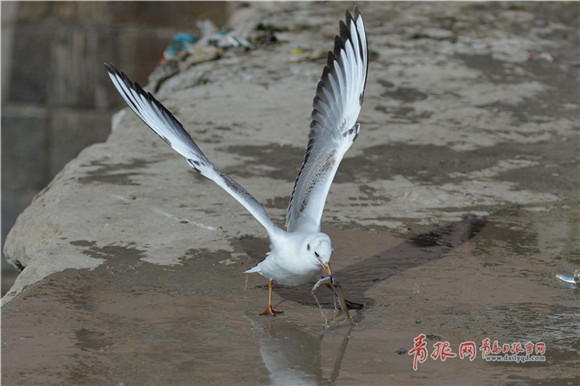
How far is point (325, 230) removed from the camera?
4605 millimetres

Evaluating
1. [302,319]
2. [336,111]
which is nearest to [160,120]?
[336,111]

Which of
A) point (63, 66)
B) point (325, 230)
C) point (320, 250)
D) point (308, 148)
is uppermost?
point (308, 148)

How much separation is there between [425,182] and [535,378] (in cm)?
232

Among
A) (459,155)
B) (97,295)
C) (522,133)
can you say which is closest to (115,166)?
(97,295)

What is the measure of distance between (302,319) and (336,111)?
103 centimetres

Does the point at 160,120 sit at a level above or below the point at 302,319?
above

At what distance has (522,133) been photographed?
6.17 metres

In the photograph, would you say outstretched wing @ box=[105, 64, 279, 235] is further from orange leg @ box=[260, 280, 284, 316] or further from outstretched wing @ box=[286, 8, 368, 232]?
orange leg @ box=[260, 280, 284, 316]

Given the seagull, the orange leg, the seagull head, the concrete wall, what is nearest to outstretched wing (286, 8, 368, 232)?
the seagull

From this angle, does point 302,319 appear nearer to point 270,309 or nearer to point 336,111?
point 270,309

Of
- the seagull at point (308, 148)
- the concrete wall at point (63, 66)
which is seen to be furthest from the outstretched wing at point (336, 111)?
the concrete wall at point (63, 66)

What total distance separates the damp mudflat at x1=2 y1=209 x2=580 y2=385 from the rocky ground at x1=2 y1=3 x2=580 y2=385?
10 millimetres

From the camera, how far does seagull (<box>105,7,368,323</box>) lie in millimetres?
3576

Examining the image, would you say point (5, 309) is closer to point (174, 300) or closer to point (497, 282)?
point (174, 300)
